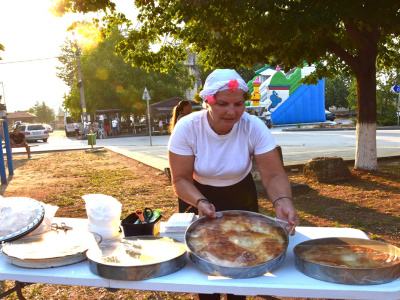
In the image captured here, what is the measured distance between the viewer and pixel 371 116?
8.01 m

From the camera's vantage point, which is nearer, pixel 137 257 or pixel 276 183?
pixel 137 257

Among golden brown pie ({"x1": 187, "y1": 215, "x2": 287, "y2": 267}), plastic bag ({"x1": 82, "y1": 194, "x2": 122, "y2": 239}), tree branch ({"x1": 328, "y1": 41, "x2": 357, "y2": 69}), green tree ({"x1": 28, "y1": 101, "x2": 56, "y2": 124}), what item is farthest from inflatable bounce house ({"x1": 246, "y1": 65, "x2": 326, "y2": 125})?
green tree ({"x1": 28, "y1": 101, "x2": 56, "y2": 124})

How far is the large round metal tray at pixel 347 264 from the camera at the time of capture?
1.58 meters

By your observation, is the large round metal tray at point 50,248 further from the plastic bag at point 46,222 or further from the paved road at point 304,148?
the paved road at point 304,148

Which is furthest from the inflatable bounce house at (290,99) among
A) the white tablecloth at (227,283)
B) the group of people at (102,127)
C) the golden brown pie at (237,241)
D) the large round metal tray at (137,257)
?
the white tablecloth at (227,283)

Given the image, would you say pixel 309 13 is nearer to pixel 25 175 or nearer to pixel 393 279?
pixel 393 279

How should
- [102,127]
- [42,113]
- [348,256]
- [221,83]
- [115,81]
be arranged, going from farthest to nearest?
[42,113] → [115,81] → [102,127] → [221,83] → [348,256]

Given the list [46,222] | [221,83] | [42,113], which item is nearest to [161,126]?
[46,222]

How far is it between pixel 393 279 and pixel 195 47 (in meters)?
7.99

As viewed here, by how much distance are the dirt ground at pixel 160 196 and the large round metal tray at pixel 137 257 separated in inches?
60.7

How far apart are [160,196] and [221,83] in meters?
5.52

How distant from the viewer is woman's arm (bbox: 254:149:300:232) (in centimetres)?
222

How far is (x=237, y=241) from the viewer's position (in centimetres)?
194

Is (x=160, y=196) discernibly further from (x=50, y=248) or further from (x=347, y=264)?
(x=347, y=264)
